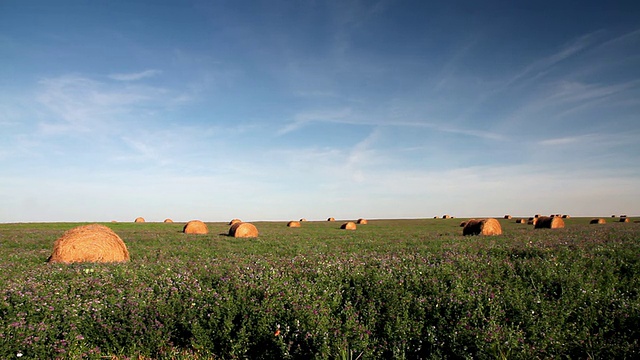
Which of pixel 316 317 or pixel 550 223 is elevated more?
pixel 550 223

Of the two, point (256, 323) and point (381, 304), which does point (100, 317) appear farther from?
point (381, 304)

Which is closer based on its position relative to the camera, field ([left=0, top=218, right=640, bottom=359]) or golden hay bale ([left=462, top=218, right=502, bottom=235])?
field ([left=0, top=218, right=640, bottom=359])

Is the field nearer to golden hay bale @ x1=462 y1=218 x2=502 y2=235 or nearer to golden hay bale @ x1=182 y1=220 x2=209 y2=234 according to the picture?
golden hay bale @ x1=462 y1=218 x2=502 y2=235

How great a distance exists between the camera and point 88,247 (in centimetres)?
1633

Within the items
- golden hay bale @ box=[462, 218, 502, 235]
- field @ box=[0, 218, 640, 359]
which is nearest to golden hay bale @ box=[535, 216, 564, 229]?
golden hay bale @ box=[462, 218, 502, 235]

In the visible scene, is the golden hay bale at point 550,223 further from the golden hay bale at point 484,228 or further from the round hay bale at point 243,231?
the round hay bale at point 243,231

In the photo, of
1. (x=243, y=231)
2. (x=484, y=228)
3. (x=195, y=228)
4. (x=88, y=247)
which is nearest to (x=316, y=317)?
(x=88, y=247)

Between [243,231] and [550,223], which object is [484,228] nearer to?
[550,223]

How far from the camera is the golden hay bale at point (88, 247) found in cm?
1605

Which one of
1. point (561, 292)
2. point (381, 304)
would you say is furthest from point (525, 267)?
point (381, 304)

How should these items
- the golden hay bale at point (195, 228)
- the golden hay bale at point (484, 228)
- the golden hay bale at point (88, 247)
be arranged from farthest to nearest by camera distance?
the golden hay bale at point (195, 228)
the golden hay bale at point (484, 228)
the golden hay bale at point (88, 247)

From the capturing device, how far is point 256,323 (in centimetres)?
755

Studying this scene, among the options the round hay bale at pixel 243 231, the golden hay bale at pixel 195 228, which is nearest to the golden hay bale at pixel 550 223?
the round hay bale at pixel 243 231

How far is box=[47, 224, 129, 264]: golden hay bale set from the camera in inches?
632
